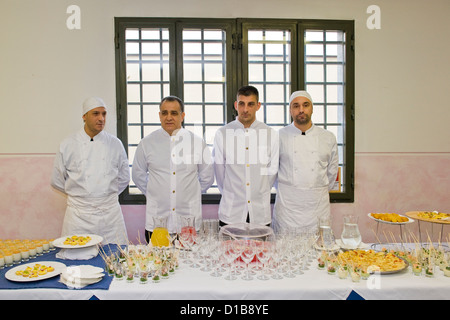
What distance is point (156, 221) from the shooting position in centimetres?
223

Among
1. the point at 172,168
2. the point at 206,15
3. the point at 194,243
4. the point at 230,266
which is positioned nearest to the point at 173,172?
the point at 172,168

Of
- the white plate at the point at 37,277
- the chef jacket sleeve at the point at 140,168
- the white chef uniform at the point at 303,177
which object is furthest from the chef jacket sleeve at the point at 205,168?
the white plate at the point at 37,277

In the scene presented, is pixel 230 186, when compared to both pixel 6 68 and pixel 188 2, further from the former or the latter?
pixel 6 68

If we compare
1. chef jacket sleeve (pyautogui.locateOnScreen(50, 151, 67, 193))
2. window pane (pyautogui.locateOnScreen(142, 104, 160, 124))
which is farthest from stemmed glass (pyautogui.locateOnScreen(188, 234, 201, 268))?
window pane (pyautogui.locateOnScreen(142, 104, 160, 124))

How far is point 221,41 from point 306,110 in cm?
138

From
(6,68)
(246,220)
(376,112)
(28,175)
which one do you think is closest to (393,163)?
(376,112)

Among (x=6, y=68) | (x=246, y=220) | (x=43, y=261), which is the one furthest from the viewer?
(x=6, y=68)

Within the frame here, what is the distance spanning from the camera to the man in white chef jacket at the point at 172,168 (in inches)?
129

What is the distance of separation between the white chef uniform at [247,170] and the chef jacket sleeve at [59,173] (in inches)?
54.7

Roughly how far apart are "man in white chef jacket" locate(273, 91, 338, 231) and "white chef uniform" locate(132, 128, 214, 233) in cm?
70

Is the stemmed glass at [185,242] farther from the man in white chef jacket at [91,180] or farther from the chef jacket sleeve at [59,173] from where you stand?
the chef jacket sleeve at [59,173]

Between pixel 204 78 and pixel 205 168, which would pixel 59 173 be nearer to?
pixel 205 168

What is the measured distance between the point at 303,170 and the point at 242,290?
168 cm

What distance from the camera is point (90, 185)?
10.5ft
